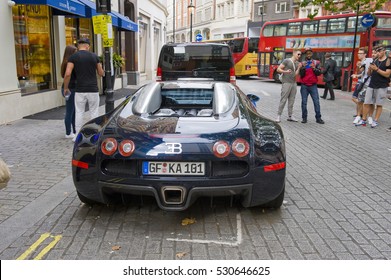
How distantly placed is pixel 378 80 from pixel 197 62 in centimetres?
437

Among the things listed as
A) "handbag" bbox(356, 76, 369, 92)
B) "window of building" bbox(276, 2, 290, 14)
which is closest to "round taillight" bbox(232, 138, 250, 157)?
"handbag" bbox(356, 76, 369, 92)

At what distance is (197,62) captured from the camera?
9.98 metres

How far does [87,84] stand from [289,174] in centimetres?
385

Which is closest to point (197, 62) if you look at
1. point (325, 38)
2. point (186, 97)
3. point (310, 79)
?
point (310, 79)

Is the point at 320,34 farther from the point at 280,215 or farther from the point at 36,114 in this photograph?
the point at 280,215

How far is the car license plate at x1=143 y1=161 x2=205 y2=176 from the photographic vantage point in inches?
133

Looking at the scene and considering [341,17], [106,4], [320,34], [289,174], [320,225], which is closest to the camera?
[320,225]

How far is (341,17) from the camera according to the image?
19156 millimetres

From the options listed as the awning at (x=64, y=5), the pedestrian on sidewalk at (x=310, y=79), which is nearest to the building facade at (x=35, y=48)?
the awning at (x=64, y=5)

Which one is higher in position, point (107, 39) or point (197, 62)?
point (107, 39)

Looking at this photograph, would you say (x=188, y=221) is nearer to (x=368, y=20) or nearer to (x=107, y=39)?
(x=107, y=39)

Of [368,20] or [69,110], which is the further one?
[368,20]

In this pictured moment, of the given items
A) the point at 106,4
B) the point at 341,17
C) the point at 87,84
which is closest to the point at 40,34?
the point at 106,4
